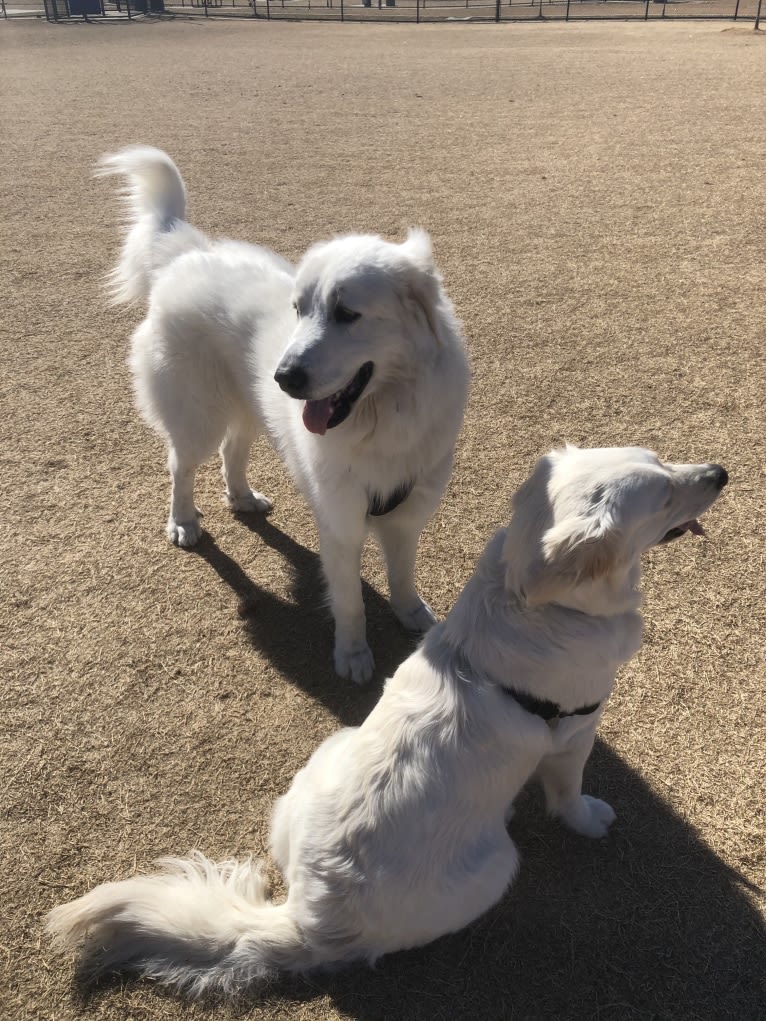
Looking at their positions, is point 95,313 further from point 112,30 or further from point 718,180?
point 112,30

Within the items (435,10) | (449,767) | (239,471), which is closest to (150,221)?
(239,471)

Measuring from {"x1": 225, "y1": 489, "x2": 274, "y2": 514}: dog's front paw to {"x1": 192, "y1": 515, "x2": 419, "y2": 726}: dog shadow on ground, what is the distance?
0.54 feet

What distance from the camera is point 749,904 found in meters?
2.10

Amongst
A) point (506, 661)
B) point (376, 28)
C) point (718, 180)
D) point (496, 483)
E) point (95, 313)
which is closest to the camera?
point (506, 661)

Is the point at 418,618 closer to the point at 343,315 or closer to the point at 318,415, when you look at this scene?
the point at 318,415

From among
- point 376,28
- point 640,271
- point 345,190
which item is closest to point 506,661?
point 640,271

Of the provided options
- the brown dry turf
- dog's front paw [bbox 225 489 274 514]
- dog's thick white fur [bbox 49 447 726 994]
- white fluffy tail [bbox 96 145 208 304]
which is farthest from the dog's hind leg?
dog's thick white fur [bbox 49 447 726 994]

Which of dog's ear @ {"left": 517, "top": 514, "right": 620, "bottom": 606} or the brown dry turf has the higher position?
dog's ear @ {"left": 517, "top": 514, "right": 620, "bottom": 606}

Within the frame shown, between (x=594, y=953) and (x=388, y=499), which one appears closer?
(x=594, y=953)

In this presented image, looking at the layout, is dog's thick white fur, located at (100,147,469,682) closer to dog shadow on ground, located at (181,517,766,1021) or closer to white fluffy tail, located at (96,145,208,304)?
white fluffy tail, located at (96,145,208,304)

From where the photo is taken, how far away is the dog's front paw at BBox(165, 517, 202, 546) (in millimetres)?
3531

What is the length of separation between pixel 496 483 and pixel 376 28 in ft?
91.5

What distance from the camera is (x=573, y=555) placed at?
65.0 inches

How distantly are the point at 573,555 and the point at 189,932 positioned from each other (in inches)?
53.7
